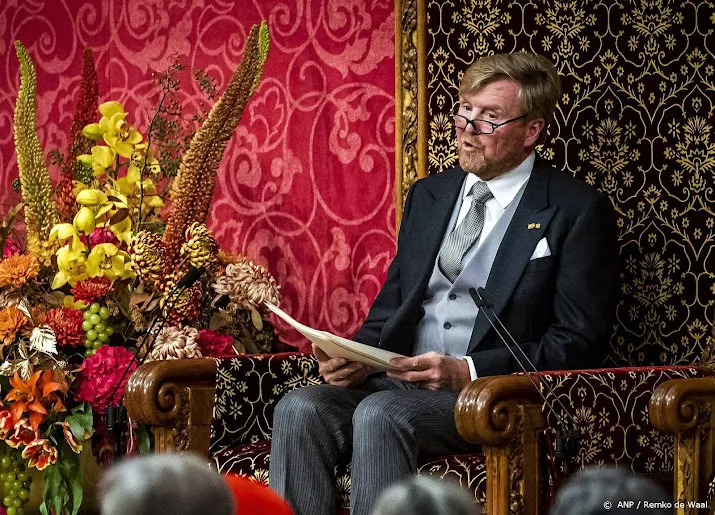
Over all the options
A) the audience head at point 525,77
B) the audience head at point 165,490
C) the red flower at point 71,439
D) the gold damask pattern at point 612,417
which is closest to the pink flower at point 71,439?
the red flower at point 71,439

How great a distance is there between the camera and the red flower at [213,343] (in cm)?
249

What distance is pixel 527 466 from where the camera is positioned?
184cm

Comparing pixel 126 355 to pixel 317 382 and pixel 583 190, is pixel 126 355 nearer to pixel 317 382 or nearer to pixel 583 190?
pixel 317 382

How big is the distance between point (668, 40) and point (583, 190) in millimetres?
517

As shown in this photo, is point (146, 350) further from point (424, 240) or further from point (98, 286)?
point (424, 240)

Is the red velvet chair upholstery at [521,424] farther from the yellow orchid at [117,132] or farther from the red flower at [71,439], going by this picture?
the yellow orchid at [117,132]

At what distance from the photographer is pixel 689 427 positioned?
1.93 meters

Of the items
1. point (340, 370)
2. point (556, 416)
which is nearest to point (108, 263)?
point (340, 370)

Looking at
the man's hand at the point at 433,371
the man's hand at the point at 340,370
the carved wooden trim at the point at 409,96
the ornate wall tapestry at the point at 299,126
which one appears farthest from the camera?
the ornate wall tapestry at the point at 299,126

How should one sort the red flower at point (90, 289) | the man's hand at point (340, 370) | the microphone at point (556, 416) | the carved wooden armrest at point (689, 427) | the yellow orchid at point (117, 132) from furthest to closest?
the yellow orchid at point (117, 132), the red flower at point (90, 289), the man's hand at point (340, 370), the carved wooden armrest at point (689, 427), the microphone at point (556, 416)

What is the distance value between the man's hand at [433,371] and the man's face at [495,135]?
538mm

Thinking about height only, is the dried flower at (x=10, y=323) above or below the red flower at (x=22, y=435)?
above

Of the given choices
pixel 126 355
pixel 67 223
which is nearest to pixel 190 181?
pixel 67 223

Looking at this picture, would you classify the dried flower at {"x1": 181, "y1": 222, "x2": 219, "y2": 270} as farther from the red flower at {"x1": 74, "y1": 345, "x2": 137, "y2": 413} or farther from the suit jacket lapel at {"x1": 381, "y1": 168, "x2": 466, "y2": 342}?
the suit jacket lapel at {"x1": 381, "y1": 168, "x2": 466, "y2": 342}
